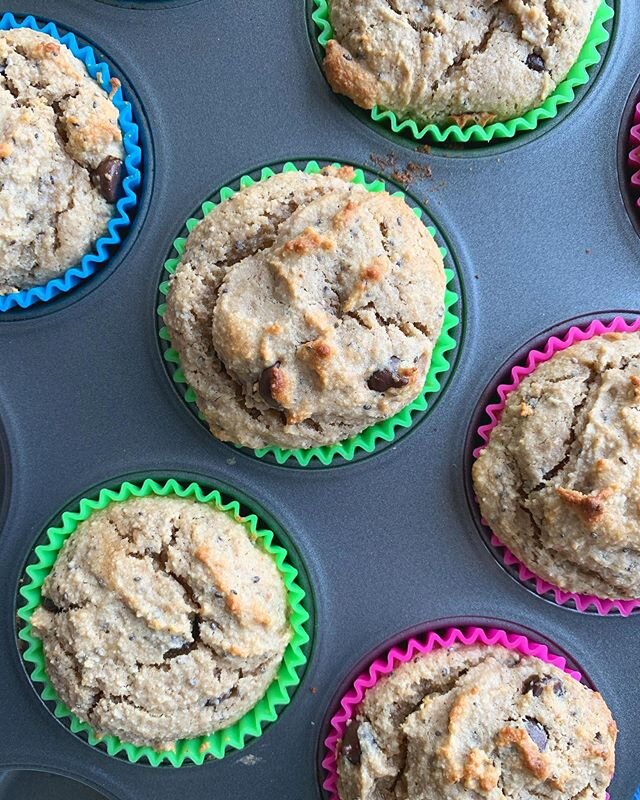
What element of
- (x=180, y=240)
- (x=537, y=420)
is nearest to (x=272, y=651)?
(x=537, y=420)

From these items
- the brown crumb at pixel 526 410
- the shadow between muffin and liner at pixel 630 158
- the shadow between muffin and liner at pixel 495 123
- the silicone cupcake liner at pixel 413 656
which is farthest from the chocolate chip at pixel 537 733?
the shadow between muffin and liner at pixel 495 123

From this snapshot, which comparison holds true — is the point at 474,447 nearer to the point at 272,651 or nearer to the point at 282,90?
the point at 272,651

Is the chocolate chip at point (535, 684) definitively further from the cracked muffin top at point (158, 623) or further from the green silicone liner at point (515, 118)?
the green silicone liner at point (515, 118)

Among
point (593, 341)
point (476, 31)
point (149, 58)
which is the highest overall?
point (149, 58)

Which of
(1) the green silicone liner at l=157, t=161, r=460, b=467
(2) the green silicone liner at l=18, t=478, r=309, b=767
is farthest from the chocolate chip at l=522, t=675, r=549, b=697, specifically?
(1) the green silicone liner at l=157, t=161, r=460, b=467

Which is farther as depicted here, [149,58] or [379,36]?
[149,58]

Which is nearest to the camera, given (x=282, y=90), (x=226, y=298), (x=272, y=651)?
(x=226, y=298)

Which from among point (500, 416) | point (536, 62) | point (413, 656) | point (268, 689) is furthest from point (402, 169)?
point (268, 689)

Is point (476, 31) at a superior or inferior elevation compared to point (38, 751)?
superior
